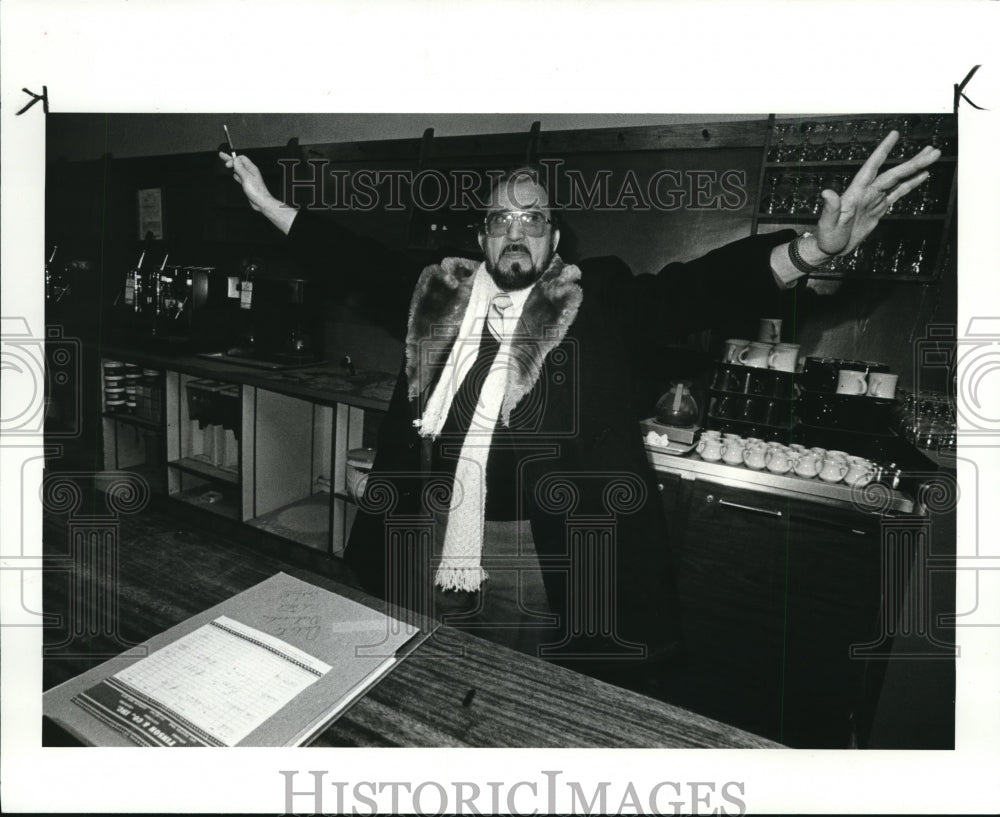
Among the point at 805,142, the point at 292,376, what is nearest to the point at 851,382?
the point at 805,142

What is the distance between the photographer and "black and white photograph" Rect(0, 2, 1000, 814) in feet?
2.93

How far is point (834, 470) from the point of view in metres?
1.72

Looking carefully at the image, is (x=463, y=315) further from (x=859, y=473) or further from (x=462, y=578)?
(x=859, y=473)

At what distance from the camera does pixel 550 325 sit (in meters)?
1.83

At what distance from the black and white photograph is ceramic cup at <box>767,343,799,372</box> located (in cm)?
1

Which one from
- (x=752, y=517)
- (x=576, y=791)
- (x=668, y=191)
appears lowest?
(x=576, y=791)

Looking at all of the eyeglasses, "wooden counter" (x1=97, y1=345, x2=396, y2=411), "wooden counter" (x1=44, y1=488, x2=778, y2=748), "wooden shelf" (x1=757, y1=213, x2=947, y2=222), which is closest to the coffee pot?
"wooden shelf" (x1=757, y1=213, x2=947, y2=222)

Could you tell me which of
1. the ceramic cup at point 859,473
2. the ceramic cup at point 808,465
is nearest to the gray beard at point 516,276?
the ceramic cup at point 808,465

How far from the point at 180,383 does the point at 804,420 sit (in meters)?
2.42

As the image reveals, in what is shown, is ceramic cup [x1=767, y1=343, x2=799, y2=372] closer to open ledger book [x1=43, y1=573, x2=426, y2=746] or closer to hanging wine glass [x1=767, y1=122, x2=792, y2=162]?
hanging wine glass [x1=767, y1=122, x2=792, y2=162]
